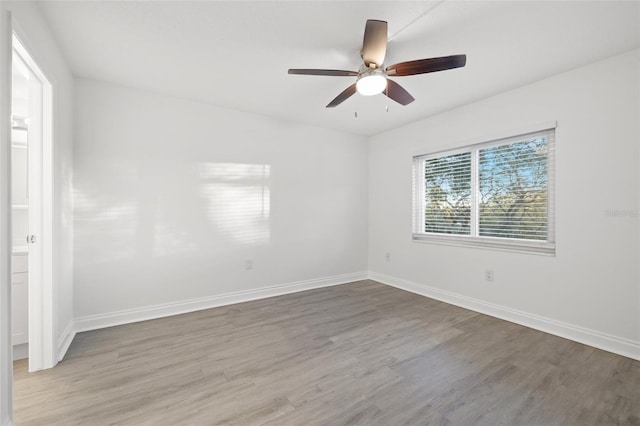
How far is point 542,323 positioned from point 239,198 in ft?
11.7

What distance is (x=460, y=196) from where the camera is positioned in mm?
3529

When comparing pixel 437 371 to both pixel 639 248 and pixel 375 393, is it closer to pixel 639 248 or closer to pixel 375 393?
pixel 375 393

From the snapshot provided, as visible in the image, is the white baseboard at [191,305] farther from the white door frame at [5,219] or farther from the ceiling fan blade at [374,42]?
the ceiling fan blade at [374,42]

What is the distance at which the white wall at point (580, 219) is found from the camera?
2213mm

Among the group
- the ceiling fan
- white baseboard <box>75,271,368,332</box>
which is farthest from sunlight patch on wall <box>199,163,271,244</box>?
the ceiling fan

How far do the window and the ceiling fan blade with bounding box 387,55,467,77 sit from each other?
5.41ft

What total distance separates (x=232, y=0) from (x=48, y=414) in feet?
8.81

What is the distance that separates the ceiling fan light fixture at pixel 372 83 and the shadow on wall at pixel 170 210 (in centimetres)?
195

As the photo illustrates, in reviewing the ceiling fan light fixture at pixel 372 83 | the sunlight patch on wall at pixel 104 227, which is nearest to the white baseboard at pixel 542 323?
the ceiling fan light fixture at pixel 372 83

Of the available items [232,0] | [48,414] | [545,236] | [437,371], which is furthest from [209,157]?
[545,236]

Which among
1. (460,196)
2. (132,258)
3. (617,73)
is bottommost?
(132,258)

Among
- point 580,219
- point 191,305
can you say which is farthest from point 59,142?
point 580,219

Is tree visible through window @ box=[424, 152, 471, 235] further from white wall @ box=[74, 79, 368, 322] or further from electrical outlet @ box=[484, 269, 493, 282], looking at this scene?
white wall @ box=[74, 79, 368, 322]

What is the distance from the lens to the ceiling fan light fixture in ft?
6.50
